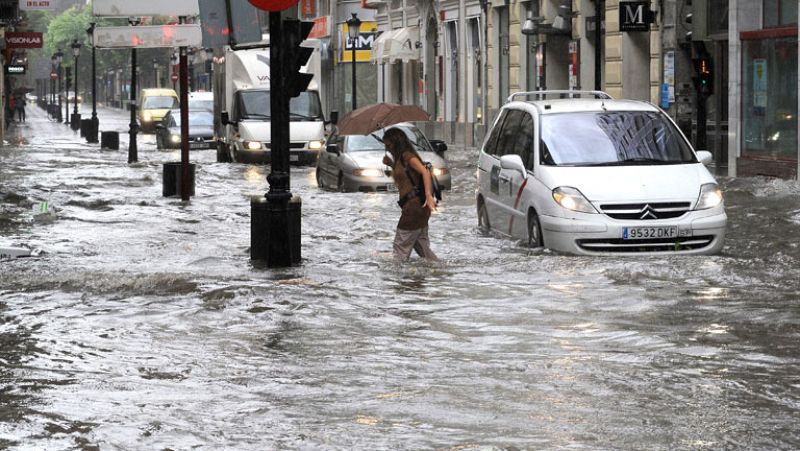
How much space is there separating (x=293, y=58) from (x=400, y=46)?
133ft

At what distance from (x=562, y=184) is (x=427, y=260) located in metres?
1.47

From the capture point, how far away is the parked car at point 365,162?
1095 inches

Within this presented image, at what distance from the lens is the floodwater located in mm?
7551

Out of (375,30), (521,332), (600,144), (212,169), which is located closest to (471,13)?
(212,169)

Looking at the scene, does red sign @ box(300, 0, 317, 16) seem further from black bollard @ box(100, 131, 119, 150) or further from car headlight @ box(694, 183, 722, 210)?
car headlight @ box(694, 183, 722, 210)

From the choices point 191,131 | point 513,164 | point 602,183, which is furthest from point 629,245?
point 191,131

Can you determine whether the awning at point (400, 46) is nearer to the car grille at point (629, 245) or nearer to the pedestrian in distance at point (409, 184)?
the pedestrian in distance at point (409, 184)

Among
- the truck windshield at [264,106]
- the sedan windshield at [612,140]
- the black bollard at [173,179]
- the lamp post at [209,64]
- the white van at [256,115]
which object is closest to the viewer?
the sedan windshield at [612,140]

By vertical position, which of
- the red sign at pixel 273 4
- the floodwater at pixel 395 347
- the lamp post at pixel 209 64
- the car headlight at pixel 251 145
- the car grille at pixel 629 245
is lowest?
the floodwater at pixel 395 347

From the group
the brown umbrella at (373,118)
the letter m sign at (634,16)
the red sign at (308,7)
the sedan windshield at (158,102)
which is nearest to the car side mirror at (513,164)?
the brown umbrella at (373,118)

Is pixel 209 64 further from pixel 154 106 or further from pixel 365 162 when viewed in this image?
pixel 365 162

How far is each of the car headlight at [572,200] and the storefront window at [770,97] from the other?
1357cm

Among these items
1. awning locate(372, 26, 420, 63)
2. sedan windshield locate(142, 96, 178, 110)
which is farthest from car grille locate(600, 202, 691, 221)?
sedan windshield locate(142, 96, 178, 110)

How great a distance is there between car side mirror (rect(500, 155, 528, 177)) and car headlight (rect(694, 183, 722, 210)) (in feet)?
5.98
